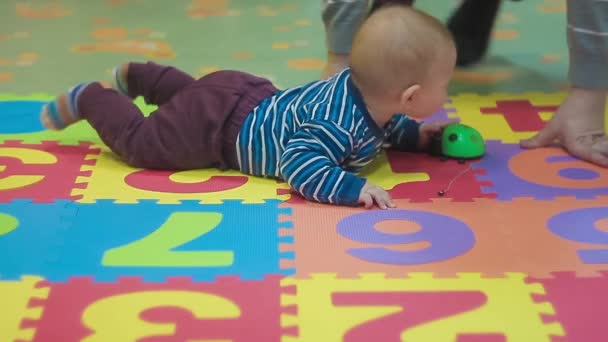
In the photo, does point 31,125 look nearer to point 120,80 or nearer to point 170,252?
point 120,80

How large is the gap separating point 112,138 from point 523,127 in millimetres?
704

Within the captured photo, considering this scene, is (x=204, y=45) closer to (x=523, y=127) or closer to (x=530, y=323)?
(x=523, y=127)

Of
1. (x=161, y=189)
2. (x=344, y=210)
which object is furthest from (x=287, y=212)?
(x=161, y=189)

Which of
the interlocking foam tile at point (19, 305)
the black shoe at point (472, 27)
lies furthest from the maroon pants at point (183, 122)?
the black shoe at point (472, 27)

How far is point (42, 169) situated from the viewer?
123cm

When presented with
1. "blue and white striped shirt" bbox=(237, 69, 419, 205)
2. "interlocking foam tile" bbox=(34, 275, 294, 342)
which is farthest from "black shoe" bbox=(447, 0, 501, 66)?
"interlocking foam tile" bbox=(34, 275, 294, 342)

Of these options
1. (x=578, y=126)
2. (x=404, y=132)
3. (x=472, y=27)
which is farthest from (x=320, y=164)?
(x=472, y=27)

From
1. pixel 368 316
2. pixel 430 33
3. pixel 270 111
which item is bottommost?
pixel 368 316

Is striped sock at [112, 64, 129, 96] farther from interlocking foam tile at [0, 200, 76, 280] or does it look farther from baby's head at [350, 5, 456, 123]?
baby's head at [350, 5, 456, 123]

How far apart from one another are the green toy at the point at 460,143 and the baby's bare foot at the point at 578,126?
0.34 feet

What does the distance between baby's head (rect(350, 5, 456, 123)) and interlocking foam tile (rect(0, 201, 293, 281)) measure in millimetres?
219

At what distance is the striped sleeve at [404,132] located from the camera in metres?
1.31

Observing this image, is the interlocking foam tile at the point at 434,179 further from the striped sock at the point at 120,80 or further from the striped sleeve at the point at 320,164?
the striped sock at the point at 120,80

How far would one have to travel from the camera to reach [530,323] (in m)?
0.89
